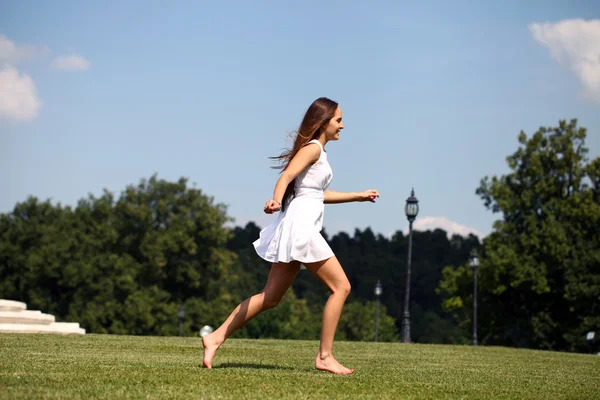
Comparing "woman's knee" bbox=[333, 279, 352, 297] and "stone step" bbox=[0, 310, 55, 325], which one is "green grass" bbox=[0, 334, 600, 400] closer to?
"woman's knee" bbox=[333, 279, 352, 297]

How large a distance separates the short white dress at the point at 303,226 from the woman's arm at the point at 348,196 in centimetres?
34

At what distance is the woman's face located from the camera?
7.07 metres

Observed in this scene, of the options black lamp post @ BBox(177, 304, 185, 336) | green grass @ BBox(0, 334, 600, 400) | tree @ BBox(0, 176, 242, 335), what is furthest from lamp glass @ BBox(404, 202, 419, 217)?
tree @ BBox(0, 176, 242, 335)

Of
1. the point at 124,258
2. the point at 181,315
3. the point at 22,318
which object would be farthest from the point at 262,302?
the point at 124,258

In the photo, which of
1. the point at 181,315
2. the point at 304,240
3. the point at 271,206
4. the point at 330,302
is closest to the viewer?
the point at 271,206

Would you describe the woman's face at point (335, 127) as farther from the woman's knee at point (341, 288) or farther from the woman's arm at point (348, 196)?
the woman's knee at point (341, 288)

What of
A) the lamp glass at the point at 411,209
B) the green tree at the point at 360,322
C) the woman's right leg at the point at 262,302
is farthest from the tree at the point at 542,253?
the green tree at the point at 360,322

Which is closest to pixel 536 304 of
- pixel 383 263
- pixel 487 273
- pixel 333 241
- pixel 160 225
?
pixel 487 273

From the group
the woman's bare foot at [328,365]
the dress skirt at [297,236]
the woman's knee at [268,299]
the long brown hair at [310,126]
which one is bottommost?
the woman's bare foot at [328,365]

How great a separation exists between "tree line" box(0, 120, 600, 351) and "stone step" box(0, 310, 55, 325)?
89.2 feet

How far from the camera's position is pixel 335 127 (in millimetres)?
7090

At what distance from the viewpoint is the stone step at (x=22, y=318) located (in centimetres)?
1808

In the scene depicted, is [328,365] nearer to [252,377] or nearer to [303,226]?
[252,377]

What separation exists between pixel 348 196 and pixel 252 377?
6.82 feet
